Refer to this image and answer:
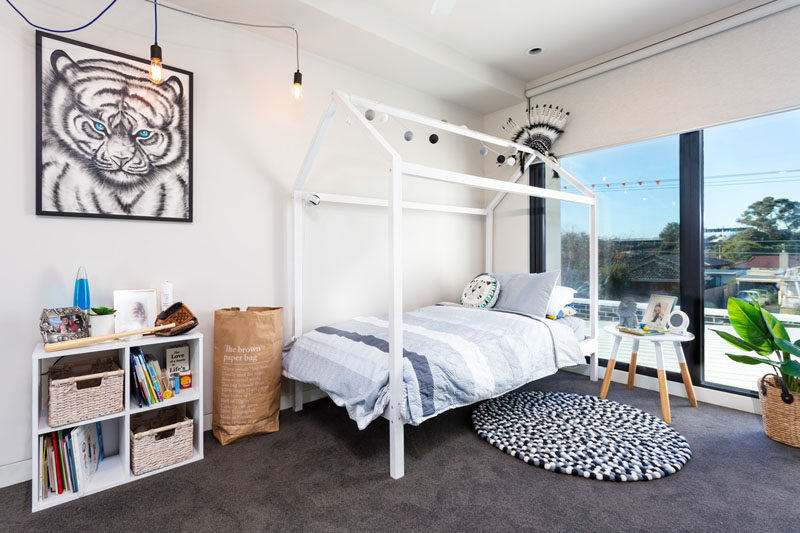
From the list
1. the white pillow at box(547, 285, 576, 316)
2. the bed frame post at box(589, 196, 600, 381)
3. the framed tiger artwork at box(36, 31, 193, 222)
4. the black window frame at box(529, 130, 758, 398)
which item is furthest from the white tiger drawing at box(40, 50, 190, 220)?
the black window frame at box(529, 130, 758, 398)

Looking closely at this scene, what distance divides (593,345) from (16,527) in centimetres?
325

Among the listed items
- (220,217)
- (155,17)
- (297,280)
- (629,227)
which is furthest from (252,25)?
(629,227)

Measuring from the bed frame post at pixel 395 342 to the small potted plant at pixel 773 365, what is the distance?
190cm

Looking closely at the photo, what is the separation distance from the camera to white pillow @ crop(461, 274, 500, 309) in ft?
10.2

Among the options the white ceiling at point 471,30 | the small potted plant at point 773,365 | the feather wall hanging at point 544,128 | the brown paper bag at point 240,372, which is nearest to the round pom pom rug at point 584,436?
the small potted plant at point 773,365

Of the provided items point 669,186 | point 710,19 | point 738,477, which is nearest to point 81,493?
point 738,477

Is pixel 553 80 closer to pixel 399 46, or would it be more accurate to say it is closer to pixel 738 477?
pixel 399 46

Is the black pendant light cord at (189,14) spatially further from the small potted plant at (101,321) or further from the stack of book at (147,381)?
the stack of book at (147,381)

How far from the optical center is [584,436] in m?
2.12

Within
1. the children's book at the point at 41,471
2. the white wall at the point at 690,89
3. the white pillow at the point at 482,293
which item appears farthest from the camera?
the white pillow at the point at 482,293

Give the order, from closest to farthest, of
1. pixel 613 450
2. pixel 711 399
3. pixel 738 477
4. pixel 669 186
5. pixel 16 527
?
pixel 16 527 < pixel 738 477 < pixel 613 450 < pixel 711 399 < pixel 669 186

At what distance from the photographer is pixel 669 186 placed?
289 centimetres

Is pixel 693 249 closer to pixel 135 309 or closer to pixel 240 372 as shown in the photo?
pixel 240 372

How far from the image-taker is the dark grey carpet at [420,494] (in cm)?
149
